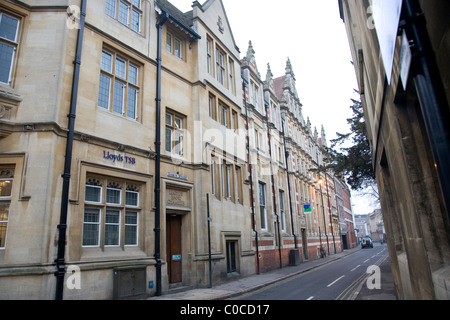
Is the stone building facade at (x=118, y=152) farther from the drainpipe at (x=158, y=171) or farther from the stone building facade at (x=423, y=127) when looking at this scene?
the stone building facade at (x=423, y=127)

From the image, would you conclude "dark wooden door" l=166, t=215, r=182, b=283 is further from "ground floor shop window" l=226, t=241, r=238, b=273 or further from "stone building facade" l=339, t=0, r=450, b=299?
"stone building facade" l=339, t=0, r=450, b=299

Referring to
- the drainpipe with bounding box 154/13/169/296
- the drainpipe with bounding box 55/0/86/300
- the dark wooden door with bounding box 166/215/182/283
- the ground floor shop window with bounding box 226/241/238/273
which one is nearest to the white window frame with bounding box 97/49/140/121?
the drainpipe with bounding box 154/13/169/296

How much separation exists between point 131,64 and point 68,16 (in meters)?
3.17

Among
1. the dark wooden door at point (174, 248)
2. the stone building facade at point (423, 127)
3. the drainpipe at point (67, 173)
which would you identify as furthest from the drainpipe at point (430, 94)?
the dark wooden door at point (174, 248)

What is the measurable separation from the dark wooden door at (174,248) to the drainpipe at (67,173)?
17.3ft

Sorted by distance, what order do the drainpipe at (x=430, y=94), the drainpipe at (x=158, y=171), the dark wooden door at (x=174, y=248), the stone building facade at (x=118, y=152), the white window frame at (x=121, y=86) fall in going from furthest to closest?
the dark wooden door at (x=174, y=248)
the white window frame at (x=121, y=86)
the drainpipe at (x=158, y=171)
the stone building facade at (x=118, y=152)
the drainpipe at (x=430, y=94)

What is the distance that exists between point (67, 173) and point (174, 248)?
627 centimetres

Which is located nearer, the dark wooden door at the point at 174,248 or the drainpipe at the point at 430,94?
the drainpipe at the point at 430,94

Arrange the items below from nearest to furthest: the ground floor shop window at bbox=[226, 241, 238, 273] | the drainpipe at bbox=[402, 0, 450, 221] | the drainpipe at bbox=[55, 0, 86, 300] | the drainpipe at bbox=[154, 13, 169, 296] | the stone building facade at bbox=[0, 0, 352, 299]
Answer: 1. the drainpipe at bbox=[402, 0, 450, 221]
2. the drainpipe at bbox=[55, 0, 86, 300]
3. the stone building facade at bbox=[0, 0, 352, 299]
4. the drainpipe at bbox=[154, 13, 169, 296]
5. the ground floor shop window at bbox=[226, 241, 238, 273]

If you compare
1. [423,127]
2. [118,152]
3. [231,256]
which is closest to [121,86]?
[118,152]

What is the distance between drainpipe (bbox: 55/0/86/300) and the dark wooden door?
17.3 ft

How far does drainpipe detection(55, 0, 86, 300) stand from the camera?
27.5 feet

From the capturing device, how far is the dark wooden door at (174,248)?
1312cm

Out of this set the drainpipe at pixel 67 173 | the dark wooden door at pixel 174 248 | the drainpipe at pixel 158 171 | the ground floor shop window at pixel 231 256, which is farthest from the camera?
the ground floor shop window at pixel 231 256
